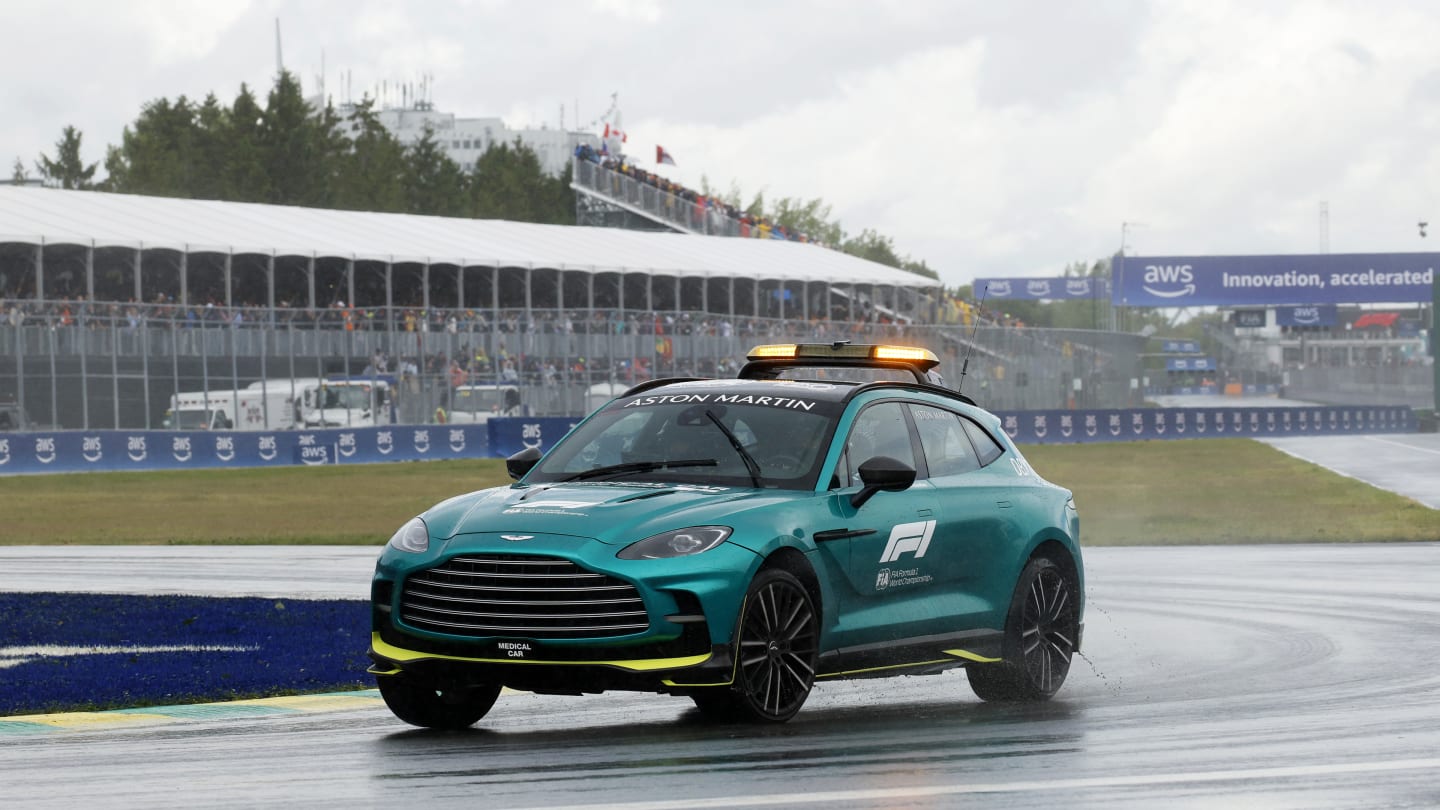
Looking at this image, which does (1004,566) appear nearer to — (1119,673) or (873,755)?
(1119,673)

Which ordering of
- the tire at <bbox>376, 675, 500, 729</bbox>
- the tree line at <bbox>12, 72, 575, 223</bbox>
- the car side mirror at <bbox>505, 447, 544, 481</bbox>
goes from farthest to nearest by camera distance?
1. the tree line at <bbox>12, 72, 575, 223</bbox>
2. the car side mirror at <bbox>505, 447, 544, 481</bbox>
3. the tire at <bbox>376, 675, 500, 729</bbox>

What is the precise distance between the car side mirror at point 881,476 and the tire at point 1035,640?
1.29 metres

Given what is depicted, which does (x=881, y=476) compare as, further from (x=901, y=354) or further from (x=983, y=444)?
(x=901, y=354)

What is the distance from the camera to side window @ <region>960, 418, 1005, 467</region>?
10312mm

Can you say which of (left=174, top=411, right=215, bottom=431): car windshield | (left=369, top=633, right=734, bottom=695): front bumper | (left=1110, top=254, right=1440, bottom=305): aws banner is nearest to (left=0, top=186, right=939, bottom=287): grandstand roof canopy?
(left=174, top=411, right=215, bottom=431): car windshield

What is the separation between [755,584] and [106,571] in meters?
12.4

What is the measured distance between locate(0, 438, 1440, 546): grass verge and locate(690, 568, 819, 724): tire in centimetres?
1505

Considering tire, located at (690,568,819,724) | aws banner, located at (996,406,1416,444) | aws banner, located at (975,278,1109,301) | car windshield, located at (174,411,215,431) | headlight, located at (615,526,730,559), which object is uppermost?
aws banner, located at (975,278,1109,301)

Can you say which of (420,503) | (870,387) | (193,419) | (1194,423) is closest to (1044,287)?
(1194,423)

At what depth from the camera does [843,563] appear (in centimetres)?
887

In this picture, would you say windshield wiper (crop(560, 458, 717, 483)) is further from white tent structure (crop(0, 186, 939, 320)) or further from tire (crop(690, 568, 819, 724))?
white tent structure (crop(0, 186, 939, 320))

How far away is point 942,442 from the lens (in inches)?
396

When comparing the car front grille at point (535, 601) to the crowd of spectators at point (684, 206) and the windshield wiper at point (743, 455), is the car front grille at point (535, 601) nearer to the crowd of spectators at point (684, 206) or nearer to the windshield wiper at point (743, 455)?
the windshield wiper at point (743, 455)

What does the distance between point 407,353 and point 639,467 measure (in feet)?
123
